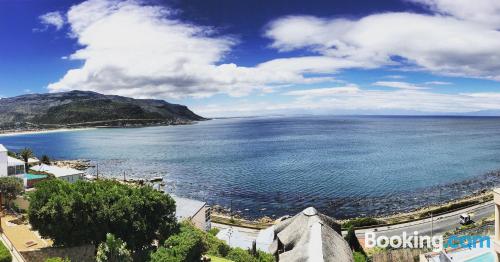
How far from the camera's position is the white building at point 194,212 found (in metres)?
45.4

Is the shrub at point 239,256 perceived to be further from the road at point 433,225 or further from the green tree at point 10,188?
the green tree at point 10,188

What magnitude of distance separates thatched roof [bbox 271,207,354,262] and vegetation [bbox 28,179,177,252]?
44.4 ft

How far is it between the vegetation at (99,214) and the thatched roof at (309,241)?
13533 millimetres

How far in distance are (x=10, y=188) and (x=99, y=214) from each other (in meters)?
21.1

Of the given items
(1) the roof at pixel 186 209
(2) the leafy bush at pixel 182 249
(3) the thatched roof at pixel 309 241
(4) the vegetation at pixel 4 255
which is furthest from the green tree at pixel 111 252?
(1) the roof at pixel 186 209

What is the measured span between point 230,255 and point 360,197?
47532mm

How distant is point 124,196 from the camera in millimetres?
31531

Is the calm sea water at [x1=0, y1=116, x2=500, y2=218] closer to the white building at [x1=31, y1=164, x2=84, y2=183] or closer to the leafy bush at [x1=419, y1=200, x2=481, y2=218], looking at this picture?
the leafy bush at [x1=419, y1=200, x2=481, y2=218]

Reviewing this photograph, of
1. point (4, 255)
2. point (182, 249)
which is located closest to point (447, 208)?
point (182, 249)

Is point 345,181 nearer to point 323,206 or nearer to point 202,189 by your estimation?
point 323,206

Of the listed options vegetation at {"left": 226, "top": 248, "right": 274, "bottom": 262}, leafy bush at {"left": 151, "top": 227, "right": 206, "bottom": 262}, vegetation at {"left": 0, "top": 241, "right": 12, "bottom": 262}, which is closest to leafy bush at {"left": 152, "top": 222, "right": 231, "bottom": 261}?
leafy bush at {"left": 151, "top": 227, "right": 206, "bottom": 262}

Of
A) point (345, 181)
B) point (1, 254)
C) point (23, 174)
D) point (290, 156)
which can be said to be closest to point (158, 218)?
point (1, 254)

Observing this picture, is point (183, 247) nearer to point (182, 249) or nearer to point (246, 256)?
point (182, 249)

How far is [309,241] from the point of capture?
16156 millimetres
